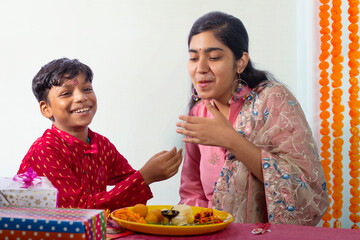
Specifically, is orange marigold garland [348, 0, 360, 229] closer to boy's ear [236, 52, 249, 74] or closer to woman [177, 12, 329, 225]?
woman [177, 12, 329, 225]

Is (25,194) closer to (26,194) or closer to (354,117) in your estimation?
(26,194)

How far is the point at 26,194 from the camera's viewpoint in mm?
897

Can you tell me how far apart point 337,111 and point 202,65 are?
35.3 inches

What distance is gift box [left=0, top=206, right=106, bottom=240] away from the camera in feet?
2.39

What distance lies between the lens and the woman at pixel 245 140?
1.60m

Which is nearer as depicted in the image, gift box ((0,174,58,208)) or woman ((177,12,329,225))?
gift box ((0,174,58,208))

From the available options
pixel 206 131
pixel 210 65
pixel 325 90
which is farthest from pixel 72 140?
pixel 325 90

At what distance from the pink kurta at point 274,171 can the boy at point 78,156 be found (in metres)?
0.26

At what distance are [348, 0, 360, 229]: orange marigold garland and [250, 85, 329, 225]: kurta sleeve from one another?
0.64 metres

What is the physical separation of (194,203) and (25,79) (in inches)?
46.0

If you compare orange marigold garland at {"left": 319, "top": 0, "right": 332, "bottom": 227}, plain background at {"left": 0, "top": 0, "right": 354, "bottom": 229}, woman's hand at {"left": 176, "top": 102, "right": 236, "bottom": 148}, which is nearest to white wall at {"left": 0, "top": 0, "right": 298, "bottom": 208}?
plain background at {"left": 0, "top": 0, "right": 354, "bottom": 229}

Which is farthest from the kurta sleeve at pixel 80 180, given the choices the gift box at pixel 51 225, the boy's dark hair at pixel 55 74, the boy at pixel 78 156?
the gift box at pixel 51 225

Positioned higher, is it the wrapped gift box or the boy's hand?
the wrapped gift box

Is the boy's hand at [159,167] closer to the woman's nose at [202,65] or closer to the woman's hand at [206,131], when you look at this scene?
the woman's hand at [206,131]
